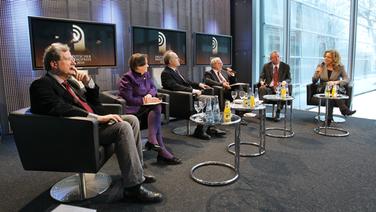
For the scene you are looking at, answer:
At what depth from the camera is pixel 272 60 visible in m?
4.74

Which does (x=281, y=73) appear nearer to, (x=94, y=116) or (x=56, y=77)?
(x=94, y=116)

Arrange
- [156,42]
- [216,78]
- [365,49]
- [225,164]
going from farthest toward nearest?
[365,49]
[156,42]
[216,78]
[225,164]

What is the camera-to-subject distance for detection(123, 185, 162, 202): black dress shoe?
199 cm

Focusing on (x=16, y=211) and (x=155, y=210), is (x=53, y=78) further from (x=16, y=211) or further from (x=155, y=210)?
(x=155, y=210)

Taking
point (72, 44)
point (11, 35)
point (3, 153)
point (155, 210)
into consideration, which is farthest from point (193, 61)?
point (155, 210)

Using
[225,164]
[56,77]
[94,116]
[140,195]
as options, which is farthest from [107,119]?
[225,164]

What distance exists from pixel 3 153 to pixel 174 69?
232 centimetres

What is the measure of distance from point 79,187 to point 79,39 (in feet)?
7.49

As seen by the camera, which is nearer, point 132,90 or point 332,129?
point 132,90

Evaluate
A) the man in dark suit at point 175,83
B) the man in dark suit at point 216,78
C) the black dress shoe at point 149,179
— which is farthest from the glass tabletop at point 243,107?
the man in dark suit at point 216,78

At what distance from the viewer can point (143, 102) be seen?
2941mm

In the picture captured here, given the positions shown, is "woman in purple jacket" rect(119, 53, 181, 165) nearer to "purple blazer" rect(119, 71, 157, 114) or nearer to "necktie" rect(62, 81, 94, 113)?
"purple blazer" rect(119, 71, 157, 114)

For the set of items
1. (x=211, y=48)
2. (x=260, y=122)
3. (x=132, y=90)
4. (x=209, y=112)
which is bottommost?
(x=260, y=122)

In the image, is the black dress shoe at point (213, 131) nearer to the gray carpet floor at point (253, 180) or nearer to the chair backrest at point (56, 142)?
the gray carpet floor at point (253, 180)
